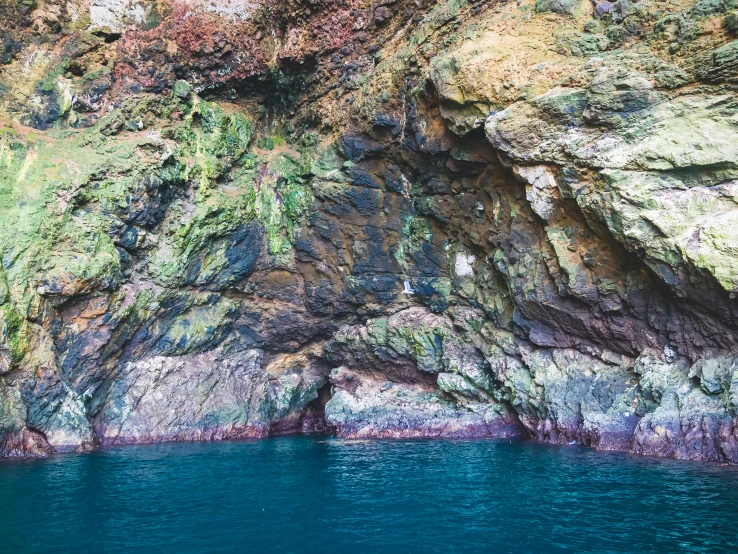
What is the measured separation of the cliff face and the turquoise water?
4.37 metres

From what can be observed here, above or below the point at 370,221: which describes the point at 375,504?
below

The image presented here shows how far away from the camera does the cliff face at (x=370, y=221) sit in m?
21.0

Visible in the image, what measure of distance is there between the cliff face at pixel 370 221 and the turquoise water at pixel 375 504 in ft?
14.3

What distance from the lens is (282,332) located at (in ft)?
112

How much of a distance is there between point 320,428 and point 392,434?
667 centimetres

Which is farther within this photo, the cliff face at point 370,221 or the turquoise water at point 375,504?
the cliff face at point 370,221

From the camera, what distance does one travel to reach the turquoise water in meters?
13.3

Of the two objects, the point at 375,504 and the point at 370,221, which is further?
the point at 370,221

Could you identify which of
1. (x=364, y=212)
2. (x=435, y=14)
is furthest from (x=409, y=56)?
(x=364, y=212)

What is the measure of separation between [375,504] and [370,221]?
1785cm

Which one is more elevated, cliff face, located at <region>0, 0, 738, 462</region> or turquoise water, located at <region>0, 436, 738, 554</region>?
cliff face, located at <region>0, 0, 738, 462</region>

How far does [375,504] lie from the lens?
1645cm

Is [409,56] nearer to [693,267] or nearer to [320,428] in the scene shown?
[693,267]

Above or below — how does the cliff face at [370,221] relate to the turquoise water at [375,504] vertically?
above
